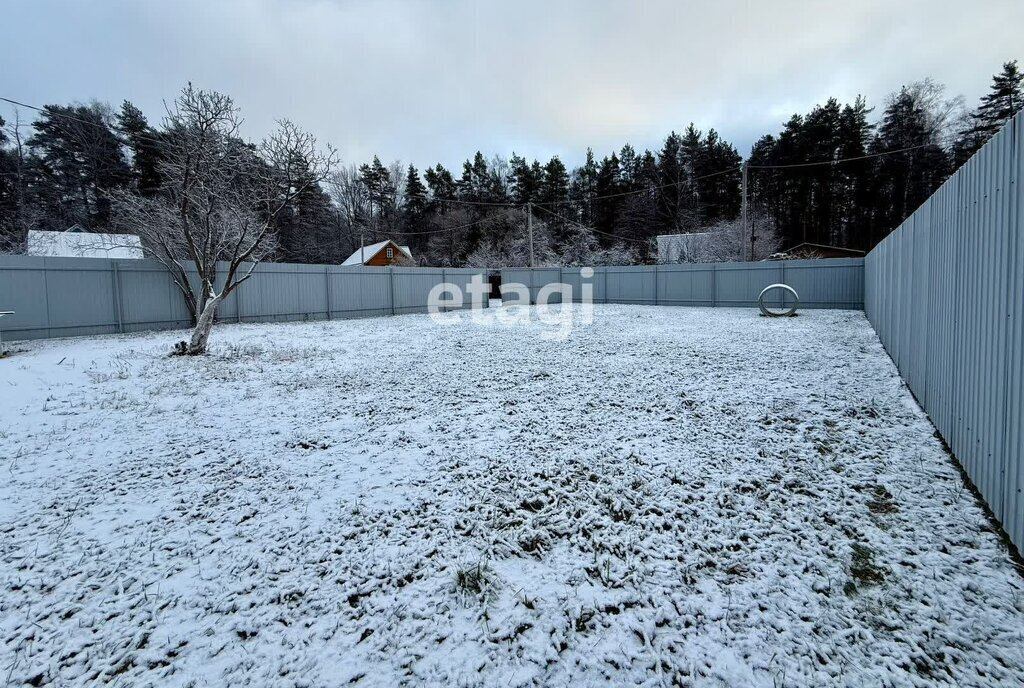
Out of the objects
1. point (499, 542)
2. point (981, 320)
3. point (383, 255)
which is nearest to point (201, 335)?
point (499, 542)

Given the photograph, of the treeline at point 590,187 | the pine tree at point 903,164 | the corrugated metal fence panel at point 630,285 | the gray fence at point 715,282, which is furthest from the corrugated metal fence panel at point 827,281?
the pine tree at point 903,164

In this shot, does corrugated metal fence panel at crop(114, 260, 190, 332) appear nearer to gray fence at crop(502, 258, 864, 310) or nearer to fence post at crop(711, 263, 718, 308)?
gray fence at crop(502, 258, 864, 310)

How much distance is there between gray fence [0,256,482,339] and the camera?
9.32 metres

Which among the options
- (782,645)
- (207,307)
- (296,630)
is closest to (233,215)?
(207,307)

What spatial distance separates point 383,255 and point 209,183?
24.3 meters

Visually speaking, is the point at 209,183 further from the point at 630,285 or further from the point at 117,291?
the point at 630,285

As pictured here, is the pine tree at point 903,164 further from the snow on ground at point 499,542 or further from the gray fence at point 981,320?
the snow on ground at point 499,542

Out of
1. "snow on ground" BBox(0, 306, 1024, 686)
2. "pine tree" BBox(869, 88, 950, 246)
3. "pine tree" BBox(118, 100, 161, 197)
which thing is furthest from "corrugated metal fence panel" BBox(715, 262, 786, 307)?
"pine tree" BBox(118, 100, 161, 197)

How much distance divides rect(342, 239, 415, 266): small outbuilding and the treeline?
2159mm

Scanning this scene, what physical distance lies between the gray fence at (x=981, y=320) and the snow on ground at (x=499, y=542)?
28 cm

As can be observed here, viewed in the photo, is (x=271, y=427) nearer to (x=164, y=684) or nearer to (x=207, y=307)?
(x=164, y=684)

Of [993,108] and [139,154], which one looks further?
[139,154]

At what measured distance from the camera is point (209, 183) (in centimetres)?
872

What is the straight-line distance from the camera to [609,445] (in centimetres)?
360
